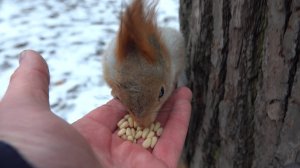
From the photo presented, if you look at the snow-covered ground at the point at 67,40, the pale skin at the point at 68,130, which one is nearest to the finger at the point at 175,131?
the pale skin at the point at 68,130

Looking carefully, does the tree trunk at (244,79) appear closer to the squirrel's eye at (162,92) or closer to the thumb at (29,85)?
the squirrel's eye at (162,92)

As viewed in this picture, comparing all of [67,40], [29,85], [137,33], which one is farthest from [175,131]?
[67,40]

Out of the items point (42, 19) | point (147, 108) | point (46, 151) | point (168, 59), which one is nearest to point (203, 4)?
point (168, 59)

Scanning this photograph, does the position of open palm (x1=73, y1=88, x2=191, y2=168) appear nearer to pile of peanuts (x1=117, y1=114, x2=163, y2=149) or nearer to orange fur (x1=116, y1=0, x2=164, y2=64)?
pile of peanuts (x1=117, y1=114, x2=163, y2=149)

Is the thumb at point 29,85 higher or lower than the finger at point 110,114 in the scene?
higher

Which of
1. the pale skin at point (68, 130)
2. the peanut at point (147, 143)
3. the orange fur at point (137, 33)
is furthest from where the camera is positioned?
the peanut at point (147, 143)

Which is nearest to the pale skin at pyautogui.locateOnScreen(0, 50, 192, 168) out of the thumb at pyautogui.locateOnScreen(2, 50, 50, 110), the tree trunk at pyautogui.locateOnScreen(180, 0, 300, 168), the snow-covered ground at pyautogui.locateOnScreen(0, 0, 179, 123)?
the thumb at pyautogui.locateOnScreen(2, 50, 50, 110)

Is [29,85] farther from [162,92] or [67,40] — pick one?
[67,40]
